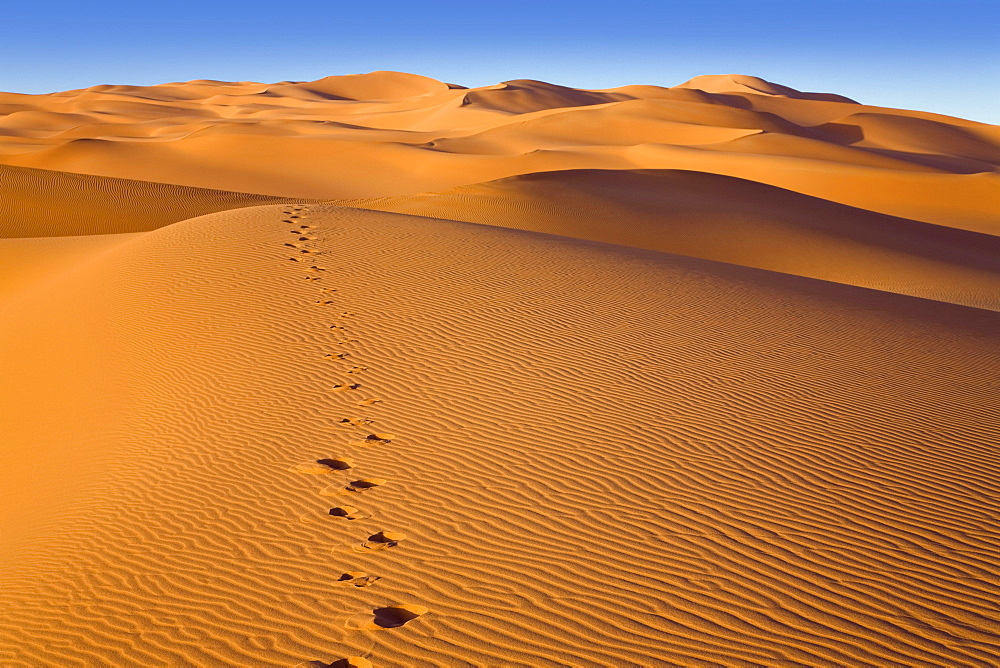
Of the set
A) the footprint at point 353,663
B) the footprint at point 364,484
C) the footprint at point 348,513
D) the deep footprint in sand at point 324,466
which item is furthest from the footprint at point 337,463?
the footprint at point 353,663

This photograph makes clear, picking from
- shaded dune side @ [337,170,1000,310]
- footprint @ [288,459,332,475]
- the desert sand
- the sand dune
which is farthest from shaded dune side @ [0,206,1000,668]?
the sand dune

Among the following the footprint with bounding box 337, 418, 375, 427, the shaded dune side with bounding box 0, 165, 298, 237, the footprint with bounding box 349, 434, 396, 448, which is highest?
the shaded dune side with bounding box 0, 165, 298, 237

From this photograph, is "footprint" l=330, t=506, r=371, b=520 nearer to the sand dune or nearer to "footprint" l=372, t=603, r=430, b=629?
"footprint" l=372, t=603, r=430, b=629

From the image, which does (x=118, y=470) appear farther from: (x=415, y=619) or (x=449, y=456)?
(x=415, y=619)

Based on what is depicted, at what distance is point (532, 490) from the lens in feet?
18.0

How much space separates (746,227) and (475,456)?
16.1m

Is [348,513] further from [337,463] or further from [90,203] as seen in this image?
[90,203]

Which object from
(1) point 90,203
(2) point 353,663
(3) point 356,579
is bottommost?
(2) point 353,663

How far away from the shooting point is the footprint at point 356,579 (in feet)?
14.7

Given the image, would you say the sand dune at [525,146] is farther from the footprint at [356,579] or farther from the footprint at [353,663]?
the footprint at [353,663]

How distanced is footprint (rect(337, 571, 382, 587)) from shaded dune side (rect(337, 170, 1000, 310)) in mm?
14270

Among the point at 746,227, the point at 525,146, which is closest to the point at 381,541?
the point at 746,227

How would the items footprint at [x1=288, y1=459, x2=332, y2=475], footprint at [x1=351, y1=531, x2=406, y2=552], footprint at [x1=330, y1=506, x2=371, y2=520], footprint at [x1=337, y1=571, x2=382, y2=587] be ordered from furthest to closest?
footprint at [x1=288, y1=459, x2=332, y2=475], footprint at [x1=330, y1=506, x2=371, y2=520], footprint at [x1=351, y1=531, x2=406, y2=552], footprint at [x1=337, y1=571, x2=382, y2=587]

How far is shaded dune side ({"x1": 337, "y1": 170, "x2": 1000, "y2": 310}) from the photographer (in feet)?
60.0
